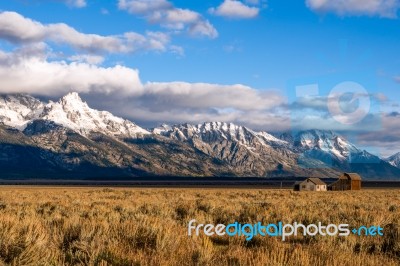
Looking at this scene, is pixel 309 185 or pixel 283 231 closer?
pixel 283 231

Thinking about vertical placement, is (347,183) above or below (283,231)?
below

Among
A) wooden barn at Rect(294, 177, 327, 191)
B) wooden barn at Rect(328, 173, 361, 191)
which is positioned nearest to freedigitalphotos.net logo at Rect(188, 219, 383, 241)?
wooden barn at Rect(294, 177, 327, 191)

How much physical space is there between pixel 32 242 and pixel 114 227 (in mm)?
3484

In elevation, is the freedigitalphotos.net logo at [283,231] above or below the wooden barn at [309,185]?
above

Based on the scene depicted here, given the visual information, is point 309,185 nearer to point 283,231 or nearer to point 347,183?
point 347,183

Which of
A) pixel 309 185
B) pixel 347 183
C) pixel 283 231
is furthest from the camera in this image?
pixel 347 183

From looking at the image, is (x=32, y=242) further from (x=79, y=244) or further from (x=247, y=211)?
(x=247, y=211)

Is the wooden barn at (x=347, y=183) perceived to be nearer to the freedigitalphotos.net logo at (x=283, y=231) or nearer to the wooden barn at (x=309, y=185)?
the wooden barn at (x=309, y=185)

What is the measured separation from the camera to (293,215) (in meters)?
18.3

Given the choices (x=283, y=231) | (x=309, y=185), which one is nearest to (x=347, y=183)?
(x=309, y=185)

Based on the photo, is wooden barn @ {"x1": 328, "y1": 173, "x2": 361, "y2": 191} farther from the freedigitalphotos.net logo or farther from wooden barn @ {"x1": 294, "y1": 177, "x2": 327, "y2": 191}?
the freedigitalphotos.net logo

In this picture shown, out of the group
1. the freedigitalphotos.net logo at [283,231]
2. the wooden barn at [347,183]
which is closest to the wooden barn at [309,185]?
the wooden barn at [347,183]

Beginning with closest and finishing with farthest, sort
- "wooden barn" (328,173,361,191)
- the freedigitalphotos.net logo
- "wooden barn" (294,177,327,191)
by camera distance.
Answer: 1. the freedigitalphotos.net logo
2. "wooden barn" (294,177,327,191)
3. "wooden barn" (328,173,361,191)

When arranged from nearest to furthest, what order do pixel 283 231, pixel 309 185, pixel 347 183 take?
pixel 283 231, pixel 309 185, pixel 347 183
